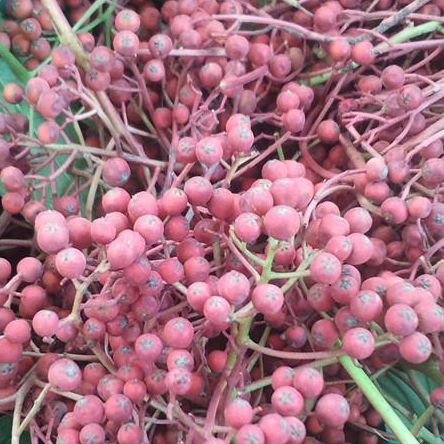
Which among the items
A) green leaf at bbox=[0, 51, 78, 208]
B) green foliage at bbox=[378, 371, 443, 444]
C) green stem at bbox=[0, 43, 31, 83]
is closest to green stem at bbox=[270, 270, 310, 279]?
green foliage at bbox=[378, 371, 443, 444]

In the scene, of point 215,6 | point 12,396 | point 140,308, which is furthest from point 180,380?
point 215,6

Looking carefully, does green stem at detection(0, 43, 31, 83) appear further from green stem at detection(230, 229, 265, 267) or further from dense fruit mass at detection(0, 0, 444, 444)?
green stem at detection(230, 229, 265, 267)

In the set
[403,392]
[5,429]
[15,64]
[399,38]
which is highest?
[15,64]


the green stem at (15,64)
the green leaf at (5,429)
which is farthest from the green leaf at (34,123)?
the green leaf at (5,429)

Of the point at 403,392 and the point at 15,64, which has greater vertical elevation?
the point at 15,64

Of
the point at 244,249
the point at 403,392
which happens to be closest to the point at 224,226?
the point at 244,249

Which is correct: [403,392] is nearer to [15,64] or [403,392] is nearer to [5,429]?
[5,429]

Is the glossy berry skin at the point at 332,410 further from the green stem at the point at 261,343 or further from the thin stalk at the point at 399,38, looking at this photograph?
the thin stalk at the point at 399,38
